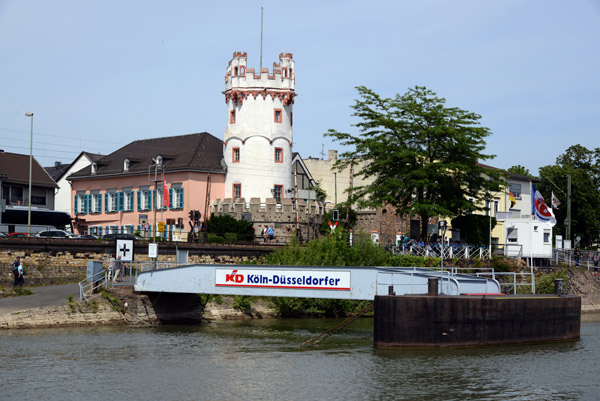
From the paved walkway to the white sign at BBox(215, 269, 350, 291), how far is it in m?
8.05

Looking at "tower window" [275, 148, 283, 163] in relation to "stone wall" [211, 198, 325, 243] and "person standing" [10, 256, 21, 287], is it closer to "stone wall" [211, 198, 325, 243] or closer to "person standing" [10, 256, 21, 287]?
"stone wall" [211, 198, 325, 243]

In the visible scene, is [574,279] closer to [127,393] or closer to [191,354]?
[191,354]

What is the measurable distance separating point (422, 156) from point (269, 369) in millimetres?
33832

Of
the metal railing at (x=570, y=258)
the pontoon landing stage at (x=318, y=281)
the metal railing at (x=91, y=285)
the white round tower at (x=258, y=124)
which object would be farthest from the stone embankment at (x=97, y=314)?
the metal railing at (x=570, y=258)

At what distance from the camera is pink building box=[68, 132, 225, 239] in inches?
3135

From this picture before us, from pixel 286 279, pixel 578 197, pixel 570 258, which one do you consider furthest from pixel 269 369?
pixel 578 197

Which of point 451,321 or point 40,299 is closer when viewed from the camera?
point 451,321

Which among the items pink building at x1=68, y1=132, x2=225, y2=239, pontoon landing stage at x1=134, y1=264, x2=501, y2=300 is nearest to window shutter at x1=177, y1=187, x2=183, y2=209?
pink building at x1=68, y1=132, x2=225, y2=239

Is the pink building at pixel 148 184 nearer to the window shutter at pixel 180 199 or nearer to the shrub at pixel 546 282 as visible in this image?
the window shutter at pixel 180 199

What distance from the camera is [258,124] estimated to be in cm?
7825

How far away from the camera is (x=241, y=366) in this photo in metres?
32.1

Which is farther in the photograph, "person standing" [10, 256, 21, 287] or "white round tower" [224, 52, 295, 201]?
"white round tower" [224, 52, 295, 201]

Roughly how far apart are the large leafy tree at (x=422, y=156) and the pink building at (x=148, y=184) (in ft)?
60.9

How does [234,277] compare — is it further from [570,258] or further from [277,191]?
[277,191]
